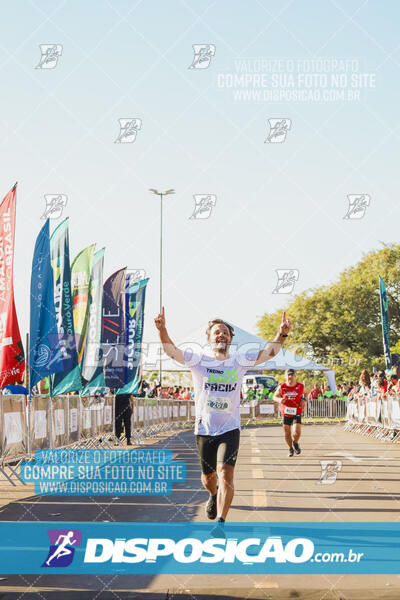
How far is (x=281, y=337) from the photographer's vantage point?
7.86m

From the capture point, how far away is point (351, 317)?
7244 centimetres

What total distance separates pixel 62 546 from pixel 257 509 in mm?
2840

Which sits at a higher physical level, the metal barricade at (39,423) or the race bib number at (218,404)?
the race bib number at (218,404)

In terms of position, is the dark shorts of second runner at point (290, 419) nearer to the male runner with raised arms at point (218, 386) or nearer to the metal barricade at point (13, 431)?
the metal barricade at point (13, 431)

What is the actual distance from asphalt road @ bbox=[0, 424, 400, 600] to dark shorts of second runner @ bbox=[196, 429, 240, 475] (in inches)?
43.3

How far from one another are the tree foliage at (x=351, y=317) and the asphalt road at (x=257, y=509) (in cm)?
5189

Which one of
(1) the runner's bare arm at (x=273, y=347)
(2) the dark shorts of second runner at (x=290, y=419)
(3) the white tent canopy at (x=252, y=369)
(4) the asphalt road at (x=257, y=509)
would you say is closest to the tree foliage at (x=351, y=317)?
(3) the white tent canopy at (x=252, y=369)

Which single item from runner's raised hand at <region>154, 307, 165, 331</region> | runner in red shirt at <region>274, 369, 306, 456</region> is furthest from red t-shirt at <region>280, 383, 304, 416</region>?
runner's raised hand at <region>154, 307, 165, 331</region>

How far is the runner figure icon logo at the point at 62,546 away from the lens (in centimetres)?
684

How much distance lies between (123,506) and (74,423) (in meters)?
7.12

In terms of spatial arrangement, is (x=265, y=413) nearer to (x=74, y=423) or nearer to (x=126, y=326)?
(x=126, y=326)

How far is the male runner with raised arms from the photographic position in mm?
7684

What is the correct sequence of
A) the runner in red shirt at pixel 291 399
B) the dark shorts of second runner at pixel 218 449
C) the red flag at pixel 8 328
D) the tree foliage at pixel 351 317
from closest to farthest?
the dark shorts of second runner at pixel 218 449 < the red flag at pixel 8 328 < the runner in red shirt at pixel 291 399 < the tree foliage at pixel 351 317

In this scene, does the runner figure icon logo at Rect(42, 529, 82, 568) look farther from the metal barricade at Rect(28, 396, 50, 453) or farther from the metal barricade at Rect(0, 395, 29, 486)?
the metal barricade at Rect(28, 396, 50, 453)
